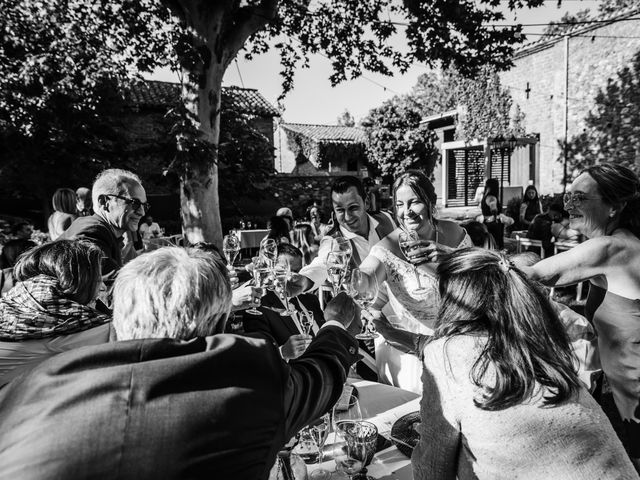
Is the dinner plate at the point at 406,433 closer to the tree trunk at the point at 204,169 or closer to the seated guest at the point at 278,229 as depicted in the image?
the seated guest at the point at 278,229

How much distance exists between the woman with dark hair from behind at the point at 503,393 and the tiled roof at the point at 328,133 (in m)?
25.9

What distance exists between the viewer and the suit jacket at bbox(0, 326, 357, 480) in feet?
2.95

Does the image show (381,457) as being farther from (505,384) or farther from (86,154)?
(86,154)

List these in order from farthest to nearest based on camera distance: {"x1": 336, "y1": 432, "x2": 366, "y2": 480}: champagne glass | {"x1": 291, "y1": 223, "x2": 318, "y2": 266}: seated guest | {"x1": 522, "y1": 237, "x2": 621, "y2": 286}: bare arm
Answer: {"x1": 291, "y1": 223, "x2": 318, "y2": 266}: seated guest → {"x1": 522, "y1": 237, "x2": 621, "y2": 286}: bare arm → {"x1": 336, "y1": 432, "x2": 366, "y2": 480}: champagne glass

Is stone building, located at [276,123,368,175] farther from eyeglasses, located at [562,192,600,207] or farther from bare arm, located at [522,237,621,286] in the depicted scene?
bare arm, located at [522,237,621,286]

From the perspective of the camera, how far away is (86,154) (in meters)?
12.8

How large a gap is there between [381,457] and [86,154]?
13.6 m

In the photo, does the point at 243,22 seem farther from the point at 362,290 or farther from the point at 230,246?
the point at 362,290

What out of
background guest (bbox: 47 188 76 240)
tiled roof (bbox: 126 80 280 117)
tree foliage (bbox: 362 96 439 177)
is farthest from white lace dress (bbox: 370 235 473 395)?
tree foliage (bbox: 362 96 439 177)

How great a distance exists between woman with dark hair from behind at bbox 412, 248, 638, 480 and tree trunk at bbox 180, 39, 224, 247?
6599 mm

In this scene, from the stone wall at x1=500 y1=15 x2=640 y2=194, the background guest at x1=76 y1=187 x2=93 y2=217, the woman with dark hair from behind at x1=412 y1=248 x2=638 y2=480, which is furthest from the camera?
the stone wall at x1=500 y1=15 x2=640 y2=194

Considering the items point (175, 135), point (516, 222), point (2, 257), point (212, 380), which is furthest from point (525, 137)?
point (212, 380)

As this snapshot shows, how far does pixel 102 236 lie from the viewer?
9.78 feet

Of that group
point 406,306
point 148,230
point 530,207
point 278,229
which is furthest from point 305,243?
point 530,207
